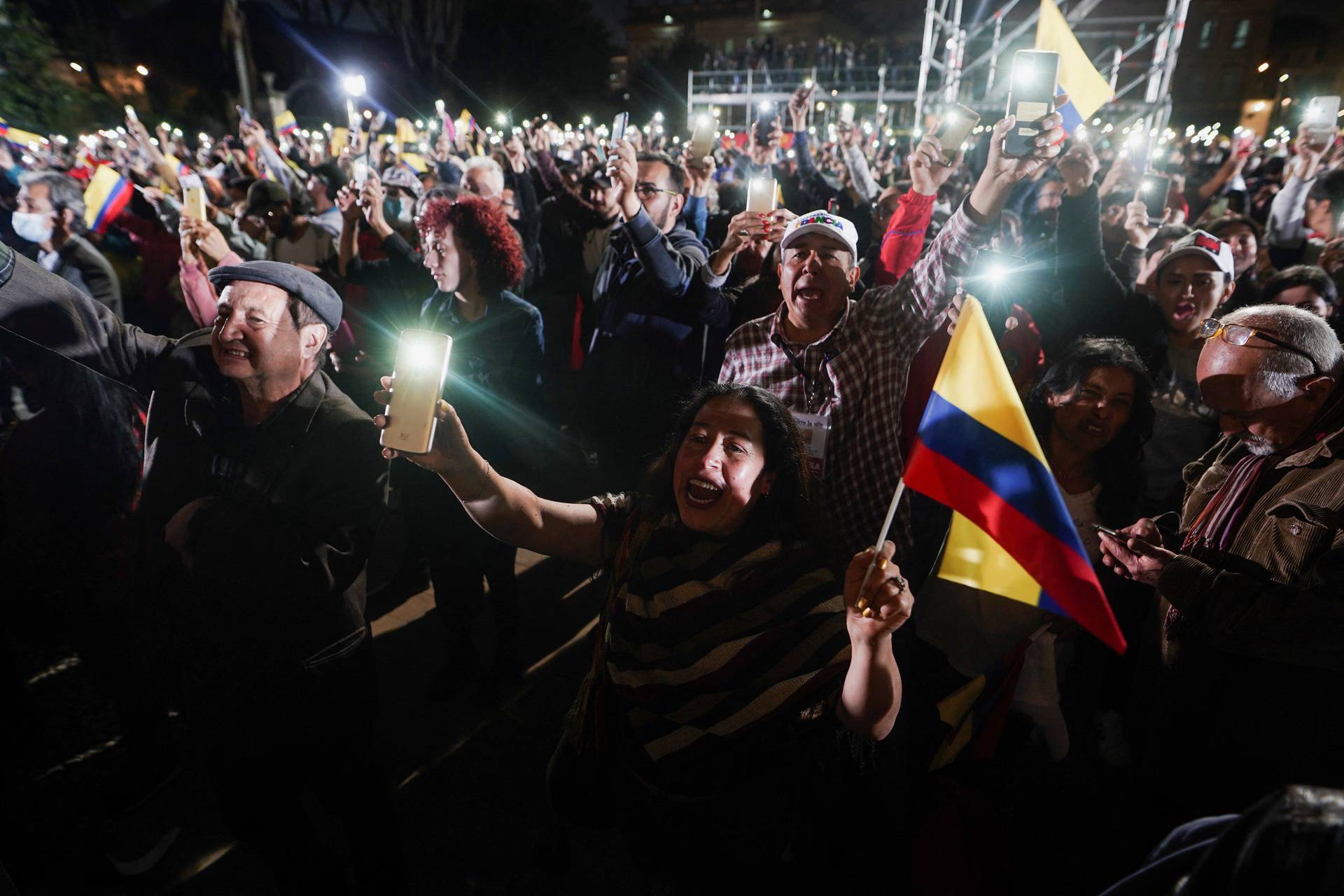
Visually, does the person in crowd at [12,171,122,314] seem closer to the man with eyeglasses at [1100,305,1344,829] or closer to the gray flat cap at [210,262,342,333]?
the gray flat cap at [210,262,342,333]

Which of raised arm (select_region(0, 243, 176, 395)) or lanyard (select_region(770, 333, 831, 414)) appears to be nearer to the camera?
raised arm (select_region(0, 243, 176, 395))

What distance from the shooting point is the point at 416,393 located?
5.11 ft

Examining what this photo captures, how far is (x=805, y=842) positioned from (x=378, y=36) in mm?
44316

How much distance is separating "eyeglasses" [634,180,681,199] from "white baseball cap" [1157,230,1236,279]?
2665mm

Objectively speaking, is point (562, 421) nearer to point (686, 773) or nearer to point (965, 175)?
point (686, 773)

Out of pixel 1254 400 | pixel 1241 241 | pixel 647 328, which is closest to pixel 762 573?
pixel 1254 400

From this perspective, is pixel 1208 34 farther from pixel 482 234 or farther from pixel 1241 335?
pixel 482 234

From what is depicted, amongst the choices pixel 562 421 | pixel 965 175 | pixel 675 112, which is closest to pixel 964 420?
pixel 562 421

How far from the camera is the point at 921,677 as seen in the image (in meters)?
2.54

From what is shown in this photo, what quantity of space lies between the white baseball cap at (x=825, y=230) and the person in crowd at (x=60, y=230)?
12.6ft

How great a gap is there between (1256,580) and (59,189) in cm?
564

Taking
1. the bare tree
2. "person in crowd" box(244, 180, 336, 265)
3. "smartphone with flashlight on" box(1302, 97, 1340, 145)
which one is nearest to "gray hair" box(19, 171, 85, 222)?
"person in crowd" box(244, 180, 336, 265)

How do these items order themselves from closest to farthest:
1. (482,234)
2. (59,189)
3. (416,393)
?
(416,393), (482,234), (59,189)

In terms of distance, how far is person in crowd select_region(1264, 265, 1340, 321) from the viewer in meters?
3.28
